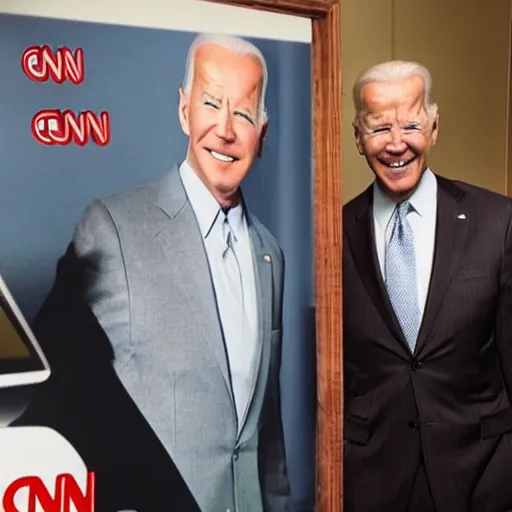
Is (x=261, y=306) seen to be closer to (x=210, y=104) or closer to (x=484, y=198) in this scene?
(x=210, y=104)

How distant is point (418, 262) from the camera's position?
1.08m

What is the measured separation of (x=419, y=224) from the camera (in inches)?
42.8

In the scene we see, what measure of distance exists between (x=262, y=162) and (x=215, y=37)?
18 centimetres

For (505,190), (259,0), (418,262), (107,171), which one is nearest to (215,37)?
(259,0)

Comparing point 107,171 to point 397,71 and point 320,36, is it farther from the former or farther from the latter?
point 397,71

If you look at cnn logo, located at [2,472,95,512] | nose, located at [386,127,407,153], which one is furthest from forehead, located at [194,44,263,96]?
cnn logo, located at [2,472,95,512]

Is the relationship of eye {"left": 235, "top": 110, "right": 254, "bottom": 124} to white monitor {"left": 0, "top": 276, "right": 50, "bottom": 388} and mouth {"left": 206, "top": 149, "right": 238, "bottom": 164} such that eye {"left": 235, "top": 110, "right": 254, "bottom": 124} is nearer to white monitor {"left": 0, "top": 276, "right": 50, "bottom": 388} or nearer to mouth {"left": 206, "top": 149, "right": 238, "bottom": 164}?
mouth {"left": 206, "top": 149, "right": 238, "bottom": 164}

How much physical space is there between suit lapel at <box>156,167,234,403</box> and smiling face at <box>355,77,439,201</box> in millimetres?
327

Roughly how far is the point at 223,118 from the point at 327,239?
0.23 metres

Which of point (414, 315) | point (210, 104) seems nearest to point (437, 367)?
point (414, 315)

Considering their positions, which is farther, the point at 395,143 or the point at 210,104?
the point at 395,143

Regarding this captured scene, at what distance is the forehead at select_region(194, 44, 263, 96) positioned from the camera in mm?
900

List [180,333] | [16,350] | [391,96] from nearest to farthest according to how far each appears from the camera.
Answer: [16,350], [180,333], [391,96]

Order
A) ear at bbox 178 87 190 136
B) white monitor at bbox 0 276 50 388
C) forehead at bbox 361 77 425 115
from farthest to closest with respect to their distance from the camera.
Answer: forehead at bbox 361 77 425 115 < ear at bbox 178 87 190 136 < white monitor at bbox 0 276 50 388
